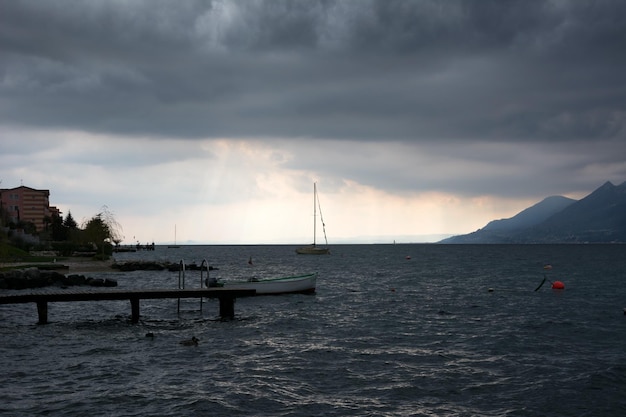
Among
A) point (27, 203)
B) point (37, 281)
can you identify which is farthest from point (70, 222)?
point (37, 281)

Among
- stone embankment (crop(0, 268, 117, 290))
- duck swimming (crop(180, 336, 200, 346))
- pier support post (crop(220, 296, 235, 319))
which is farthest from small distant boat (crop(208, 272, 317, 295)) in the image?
duck swimming (crop(180, 336, 200, 346))

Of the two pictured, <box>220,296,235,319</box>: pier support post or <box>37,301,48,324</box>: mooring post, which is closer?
<box>37,301,48,324</box>: mooring post

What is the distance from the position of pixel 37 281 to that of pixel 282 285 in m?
26.7

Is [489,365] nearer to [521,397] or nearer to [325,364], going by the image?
[521,397]

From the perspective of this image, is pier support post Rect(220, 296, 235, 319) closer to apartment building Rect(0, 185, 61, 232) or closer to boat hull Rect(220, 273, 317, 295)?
boat hull Rect(220, 273, 317, 295)

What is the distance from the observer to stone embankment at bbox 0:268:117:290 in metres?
60.0

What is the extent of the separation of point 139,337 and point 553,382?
74.6 ft

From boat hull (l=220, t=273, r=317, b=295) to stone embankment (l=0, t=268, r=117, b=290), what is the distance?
745 inches

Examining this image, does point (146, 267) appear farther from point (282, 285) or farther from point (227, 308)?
point (227, 308)

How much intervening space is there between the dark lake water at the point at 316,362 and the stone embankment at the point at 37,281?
12.2 m

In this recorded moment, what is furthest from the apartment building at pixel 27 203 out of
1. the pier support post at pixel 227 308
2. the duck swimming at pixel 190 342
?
the duck swimming at pixel 190 342

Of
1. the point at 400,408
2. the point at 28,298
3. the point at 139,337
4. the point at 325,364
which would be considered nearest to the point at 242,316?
the point at 139,337

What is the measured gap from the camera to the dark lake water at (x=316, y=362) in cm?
2044

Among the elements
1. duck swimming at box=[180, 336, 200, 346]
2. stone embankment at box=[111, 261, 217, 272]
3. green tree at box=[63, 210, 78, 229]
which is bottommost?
duck swimming at box=[180, 336, 200, 346]
